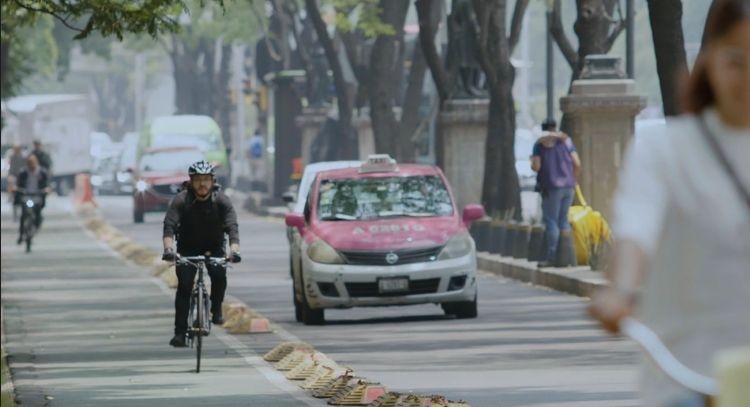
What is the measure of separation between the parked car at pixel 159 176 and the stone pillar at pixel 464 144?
15874 millimetres

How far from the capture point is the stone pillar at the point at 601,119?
99.6 ft

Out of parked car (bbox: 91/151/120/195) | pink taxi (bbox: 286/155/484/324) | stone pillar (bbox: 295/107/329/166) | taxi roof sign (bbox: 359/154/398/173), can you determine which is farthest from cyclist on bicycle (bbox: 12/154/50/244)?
parked car (bbox: 91/151/120/195)

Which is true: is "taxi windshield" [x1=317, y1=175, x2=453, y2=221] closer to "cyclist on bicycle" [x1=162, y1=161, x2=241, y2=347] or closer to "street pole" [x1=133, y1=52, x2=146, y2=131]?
"cyclist on bicycle" [x1=162, y1=161, x2=241, y2=347]

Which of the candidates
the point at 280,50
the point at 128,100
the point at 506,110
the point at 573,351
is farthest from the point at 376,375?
the point at 128,100

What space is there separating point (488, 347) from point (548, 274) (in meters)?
8.70

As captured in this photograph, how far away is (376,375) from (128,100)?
133621 mm

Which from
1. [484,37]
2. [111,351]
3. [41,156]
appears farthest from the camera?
[41,156]

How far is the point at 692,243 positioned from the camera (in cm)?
553

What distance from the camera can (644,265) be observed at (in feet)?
18.2

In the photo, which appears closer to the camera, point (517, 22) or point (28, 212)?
point (517, 22)

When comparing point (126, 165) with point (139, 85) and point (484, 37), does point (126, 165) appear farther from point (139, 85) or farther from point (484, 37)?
point (139, 85)

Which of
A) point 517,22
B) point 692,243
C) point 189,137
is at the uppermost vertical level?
point 692,243

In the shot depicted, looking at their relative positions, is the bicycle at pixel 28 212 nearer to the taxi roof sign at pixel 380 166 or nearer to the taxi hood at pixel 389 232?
the taxi roof sign at pixel 380 166

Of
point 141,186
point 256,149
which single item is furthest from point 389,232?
point 256,149
